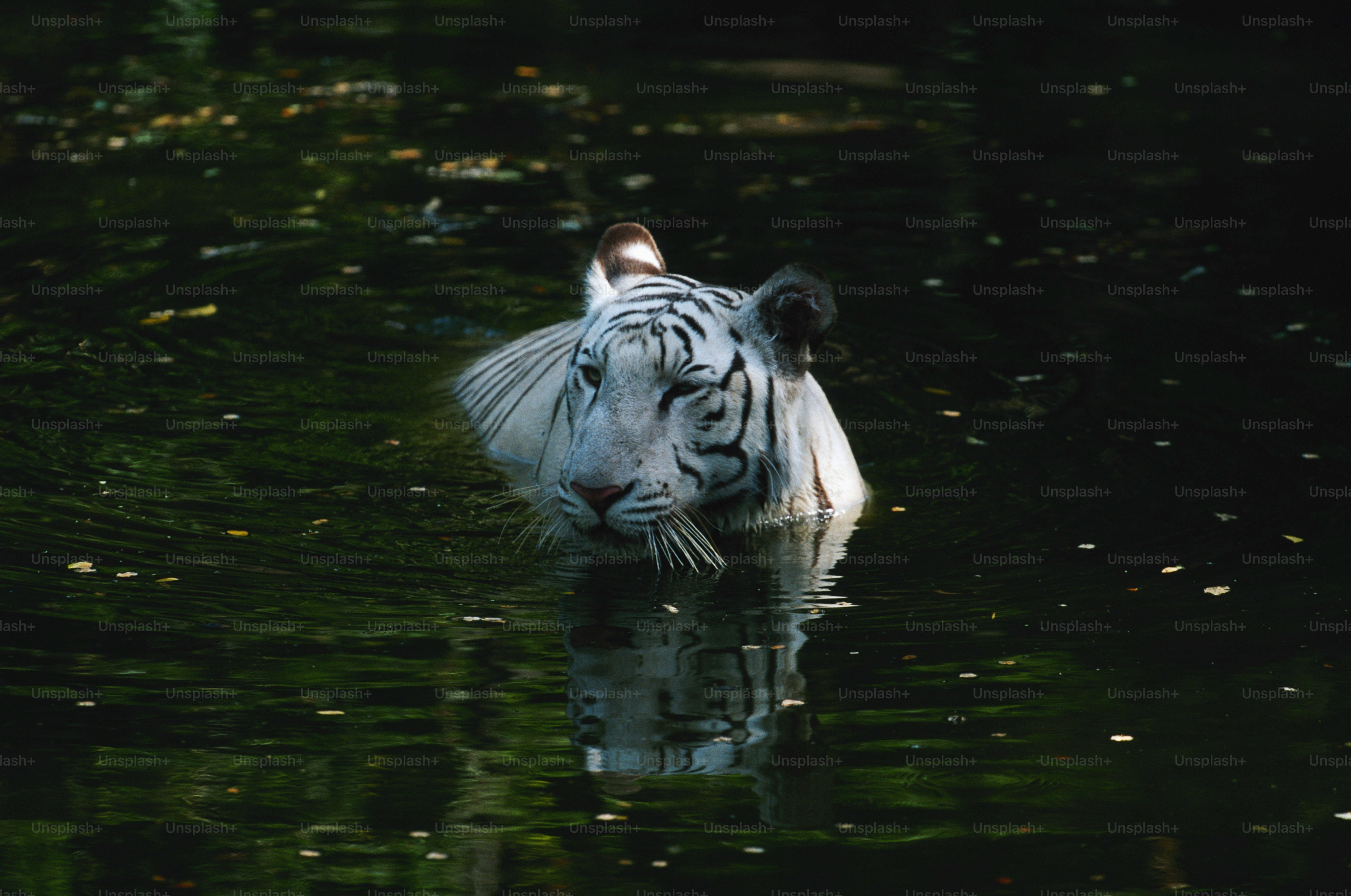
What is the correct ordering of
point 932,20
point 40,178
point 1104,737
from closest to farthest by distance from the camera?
point 1104,737 < point 40,178 < point 932,20

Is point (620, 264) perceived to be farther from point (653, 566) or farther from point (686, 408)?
point (653, 566)

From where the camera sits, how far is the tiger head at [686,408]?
18.1ft

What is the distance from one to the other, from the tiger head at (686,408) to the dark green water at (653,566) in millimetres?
329

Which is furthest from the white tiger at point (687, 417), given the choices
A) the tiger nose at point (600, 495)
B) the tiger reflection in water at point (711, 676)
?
the tiger reflection in water at point (711, 676)

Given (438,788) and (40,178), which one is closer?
(438,788)

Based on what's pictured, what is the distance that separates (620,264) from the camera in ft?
21.5

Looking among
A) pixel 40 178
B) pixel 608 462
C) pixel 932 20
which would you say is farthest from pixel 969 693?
pixel 932 20

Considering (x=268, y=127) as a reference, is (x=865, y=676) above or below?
below

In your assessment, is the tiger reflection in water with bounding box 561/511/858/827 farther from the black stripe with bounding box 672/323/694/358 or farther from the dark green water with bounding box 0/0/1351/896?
the black stripe with bounding box 672/323/694/358

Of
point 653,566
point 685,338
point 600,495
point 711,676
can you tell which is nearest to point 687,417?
point 685,338

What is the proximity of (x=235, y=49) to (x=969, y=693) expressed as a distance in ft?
44.9

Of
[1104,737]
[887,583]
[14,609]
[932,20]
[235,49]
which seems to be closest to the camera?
[1104,737]

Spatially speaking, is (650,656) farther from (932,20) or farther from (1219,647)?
(932,20)

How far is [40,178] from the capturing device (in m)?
11.8
